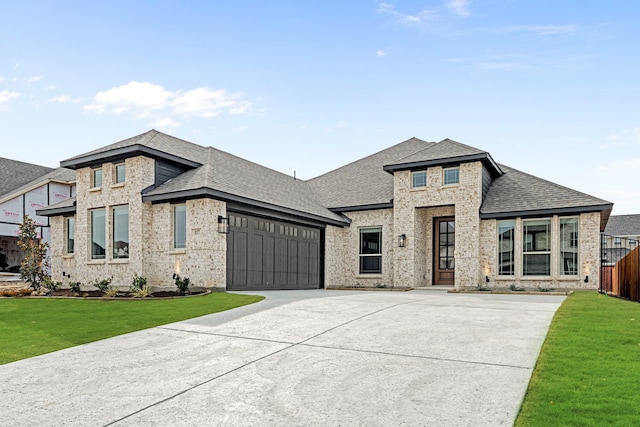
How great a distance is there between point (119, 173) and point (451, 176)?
13409 millimetres

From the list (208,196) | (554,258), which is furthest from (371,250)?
(208,196)

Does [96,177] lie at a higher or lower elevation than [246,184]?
higher

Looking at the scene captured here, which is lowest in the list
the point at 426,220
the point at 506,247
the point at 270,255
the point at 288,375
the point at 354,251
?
the point at 288,375

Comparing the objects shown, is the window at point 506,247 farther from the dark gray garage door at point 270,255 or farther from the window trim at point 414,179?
the dark gray garage door at point 270,255

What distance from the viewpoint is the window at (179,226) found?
645 inches

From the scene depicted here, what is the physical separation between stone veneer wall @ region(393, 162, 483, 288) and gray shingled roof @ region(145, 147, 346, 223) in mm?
3358

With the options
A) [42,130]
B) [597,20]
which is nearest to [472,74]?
[597,20]

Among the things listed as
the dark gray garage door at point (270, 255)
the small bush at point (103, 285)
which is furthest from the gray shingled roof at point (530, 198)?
the small bush at point (103, 285)

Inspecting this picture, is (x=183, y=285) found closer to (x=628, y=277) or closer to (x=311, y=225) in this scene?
(x=311, y=225)

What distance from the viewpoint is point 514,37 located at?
14.2m

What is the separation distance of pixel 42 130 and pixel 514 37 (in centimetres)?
1838

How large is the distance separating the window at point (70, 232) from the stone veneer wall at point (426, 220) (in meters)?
14.2

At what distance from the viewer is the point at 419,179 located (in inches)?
805

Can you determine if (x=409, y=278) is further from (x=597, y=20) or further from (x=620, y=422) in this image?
(x=620, y=422)
